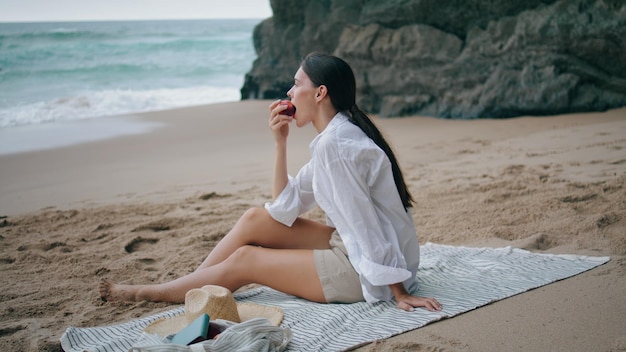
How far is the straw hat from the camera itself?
261 cm

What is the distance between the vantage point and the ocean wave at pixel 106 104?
11.5 m

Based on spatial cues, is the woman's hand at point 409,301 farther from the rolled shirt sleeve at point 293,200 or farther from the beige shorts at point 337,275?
the rolled shirt sleeve at point 293,200

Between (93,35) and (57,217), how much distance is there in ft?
99.7

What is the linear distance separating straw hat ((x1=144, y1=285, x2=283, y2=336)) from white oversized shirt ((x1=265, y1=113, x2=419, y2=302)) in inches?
19.0

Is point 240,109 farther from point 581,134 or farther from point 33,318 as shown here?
point 33,318

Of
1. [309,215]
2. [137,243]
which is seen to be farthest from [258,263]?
[309,215]

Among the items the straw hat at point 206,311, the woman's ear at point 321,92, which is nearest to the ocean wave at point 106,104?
the straw hat at point 206,311

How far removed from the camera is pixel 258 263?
115 inches

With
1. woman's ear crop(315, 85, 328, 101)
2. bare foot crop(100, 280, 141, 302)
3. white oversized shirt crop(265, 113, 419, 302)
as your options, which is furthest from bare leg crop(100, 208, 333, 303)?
woman's ear crop(315, 85, 328, 101)

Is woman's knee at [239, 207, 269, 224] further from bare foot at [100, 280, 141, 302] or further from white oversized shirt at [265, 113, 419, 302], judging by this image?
bare foot at [100, 280, 141, 302]

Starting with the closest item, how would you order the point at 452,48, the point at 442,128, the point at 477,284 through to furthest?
the point at 477,284 < the point at 442,128 < the point at 452,48

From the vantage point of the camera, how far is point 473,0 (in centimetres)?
836

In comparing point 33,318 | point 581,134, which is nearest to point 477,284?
point 33,318

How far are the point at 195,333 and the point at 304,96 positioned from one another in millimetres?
1164
